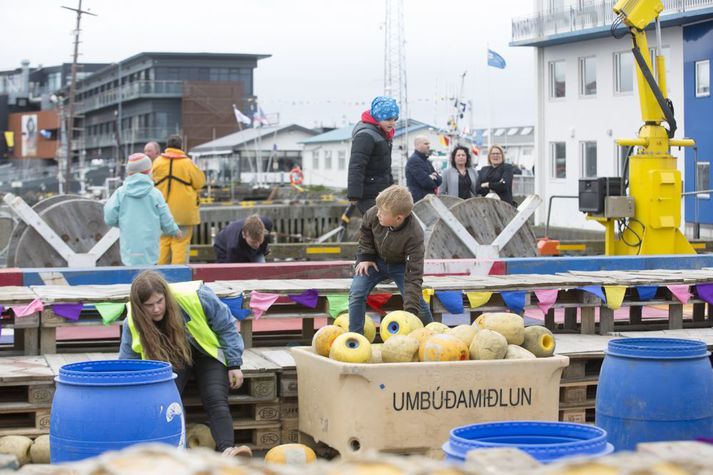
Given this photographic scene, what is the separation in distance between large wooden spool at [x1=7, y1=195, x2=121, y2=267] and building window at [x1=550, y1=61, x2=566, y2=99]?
2980 centimetres

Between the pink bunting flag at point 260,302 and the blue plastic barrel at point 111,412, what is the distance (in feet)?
9.03

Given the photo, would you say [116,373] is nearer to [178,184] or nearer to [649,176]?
[178,184]

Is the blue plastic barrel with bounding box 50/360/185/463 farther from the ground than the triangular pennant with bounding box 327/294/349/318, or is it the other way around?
the triangular pennant with bounding box 327/294/349/318

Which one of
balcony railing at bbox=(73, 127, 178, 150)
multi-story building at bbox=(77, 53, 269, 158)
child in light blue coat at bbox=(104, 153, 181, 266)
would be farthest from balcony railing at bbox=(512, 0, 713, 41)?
balcony railing at bbox=(73, 127, 178, 150)

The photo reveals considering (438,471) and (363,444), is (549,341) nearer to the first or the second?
(363,444)

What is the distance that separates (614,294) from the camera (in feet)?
34.8

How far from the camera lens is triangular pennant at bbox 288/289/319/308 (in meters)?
9.80

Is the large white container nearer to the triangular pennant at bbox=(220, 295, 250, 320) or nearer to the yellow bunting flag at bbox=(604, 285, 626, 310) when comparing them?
the triangular pennant at bbox=(220, 295, 250, 320)

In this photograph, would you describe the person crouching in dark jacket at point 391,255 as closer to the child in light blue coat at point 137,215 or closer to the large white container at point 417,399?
the large white container at point 417,399

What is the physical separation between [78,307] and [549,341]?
3.40 metres

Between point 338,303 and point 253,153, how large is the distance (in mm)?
96463

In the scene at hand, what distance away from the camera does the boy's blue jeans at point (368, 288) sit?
923 centimetres

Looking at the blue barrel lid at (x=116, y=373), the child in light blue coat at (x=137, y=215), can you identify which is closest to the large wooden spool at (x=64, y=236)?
the child in light blue coat at (x=137, y=215)

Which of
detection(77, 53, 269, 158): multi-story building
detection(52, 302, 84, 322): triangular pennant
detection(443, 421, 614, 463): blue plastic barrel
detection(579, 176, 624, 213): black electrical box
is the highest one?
detection(77, 53, 269, 158): multi-story building
